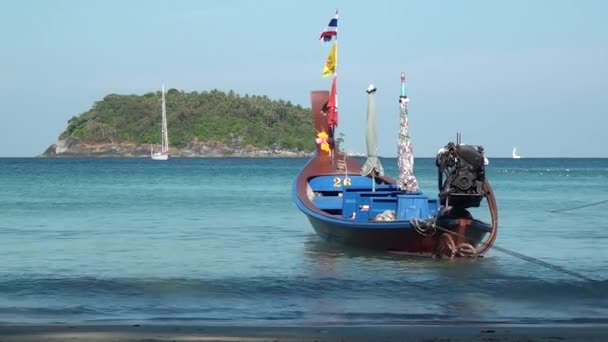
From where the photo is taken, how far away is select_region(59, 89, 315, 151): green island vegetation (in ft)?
579

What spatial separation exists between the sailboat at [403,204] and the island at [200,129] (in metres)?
146

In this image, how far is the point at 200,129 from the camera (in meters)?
177

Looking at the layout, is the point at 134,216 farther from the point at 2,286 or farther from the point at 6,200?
the point at 2,286

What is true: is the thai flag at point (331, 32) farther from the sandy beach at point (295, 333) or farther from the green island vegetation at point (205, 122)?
the green island vegetation at point (205, 122)

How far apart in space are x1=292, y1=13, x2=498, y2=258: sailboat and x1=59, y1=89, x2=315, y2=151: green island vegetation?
484 feet

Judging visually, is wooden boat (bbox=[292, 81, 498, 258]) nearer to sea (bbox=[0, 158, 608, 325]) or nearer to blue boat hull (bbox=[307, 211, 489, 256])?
blue boat hull (bbox=[307, 211, 489, 256])

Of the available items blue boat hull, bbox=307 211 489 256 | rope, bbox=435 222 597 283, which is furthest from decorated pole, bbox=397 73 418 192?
rope, bbox=435 222 597 283

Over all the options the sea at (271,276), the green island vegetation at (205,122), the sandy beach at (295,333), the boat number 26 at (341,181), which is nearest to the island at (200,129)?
the green island vegetation at (205,122)

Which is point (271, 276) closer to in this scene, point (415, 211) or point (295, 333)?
point (415, 211)

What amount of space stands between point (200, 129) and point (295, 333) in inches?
6522

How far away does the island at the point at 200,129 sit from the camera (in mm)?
175875

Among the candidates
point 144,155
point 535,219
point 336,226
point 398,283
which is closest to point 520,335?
point 398,283

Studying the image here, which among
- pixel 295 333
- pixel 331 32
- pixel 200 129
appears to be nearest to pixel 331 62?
pixel 331 32

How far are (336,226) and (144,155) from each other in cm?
15373
